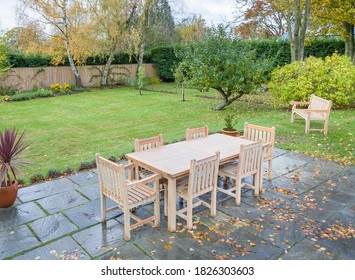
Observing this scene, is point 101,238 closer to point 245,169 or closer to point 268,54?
point 245,169

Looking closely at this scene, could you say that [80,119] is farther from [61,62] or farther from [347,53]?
[347,53]

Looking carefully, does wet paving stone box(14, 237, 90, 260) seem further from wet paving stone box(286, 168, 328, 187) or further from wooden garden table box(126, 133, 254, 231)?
wet paving stone box(286, 168, 328, 187)

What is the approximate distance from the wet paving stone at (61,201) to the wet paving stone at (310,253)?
2.67 m

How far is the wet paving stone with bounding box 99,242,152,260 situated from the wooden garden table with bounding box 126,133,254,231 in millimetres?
514

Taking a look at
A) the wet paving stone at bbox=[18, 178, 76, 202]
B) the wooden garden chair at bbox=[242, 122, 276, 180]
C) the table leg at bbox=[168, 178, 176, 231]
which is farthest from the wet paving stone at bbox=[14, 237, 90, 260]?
the wooden garden chair at bbox=[242, 122, 276, 180]

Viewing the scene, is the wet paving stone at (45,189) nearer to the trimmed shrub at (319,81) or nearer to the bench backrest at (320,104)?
the bench backrest at (320,104)

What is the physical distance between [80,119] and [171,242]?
25.2 feet

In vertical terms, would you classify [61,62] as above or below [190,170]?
above

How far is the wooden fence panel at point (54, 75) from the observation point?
15.6 metres

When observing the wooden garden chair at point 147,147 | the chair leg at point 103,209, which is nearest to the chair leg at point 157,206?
the wooden garden chair at point 147,147

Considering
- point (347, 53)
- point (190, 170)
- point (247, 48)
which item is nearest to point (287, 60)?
point (347, 53)

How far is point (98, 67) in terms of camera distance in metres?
18.9

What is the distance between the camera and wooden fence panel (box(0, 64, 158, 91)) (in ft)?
51.0

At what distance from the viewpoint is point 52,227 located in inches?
136
